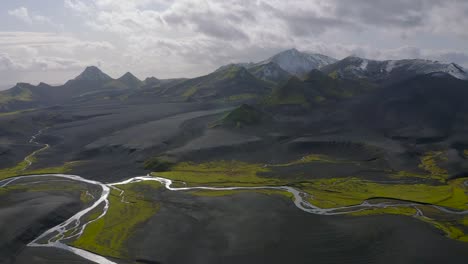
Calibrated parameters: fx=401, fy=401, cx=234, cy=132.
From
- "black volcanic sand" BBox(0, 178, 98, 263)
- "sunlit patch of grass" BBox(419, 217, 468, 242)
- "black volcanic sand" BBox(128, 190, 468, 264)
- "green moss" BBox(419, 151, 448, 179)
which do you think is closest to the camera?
"black volcanic sand" BBox(128, 190, 468, 264)

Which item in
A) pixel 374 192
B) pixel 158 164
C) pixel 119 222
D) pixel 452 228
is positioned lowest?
pixel 452 228

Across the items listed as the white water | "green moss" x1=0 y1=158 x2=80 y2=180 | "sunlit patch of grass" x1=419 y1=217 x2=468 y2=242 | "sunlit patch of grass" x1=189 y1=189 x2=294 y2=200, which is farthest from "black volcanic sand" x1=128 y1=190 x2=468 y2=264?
"green moss" x1=0 y1=158 x2=80 y2=180

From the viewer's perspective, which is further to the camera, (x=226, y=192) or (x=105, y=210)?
(x=226, y=192)

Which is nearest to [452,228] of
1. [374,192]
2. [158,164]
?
[374,192]

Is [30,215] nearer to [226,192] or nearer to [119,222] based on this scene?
[119,222]

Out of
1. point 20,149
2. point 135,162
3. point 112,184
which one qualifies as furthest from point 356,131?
point 20,149

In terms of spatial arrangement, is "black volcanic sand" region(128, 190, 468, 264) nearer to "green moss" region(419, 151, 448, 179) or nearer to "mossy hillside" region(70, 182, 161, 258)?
"mossy hillside" region(70, 182, 161, 258)

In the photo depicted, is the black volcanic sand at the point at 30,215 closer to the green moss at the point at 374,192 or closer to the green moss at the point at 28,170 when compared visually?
the green moss at the point at 28,170
